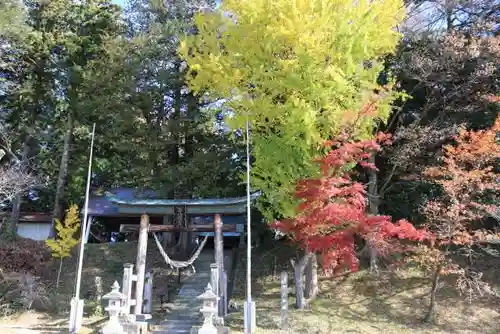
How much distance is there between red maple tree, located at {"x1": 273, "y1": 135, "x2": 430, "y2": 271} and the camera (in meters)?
13.2

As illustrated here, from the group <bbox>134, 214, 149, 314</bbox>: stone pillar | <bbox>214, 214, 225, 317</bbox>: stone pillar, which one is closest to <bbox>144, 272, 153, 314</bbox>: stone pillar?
<bbox>134, 214, 149, 314</bbox>: stone pillar

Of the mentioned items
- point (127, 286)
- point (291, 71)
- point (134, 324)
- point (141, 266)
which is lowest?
point (134, 324)

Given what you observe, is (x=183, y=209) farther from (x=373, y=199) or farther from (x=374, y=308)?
(x=374, y=308)

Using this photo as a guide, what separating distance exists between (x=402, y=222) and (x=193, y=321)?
7.08 m

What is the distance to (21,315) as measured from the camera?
55.3 feet

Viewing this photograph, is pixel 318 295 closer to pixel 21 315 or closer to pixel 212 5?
pixel 21 315

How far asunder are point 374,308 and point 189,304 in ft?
20.8

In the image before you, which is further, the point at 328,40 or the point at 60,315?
the point at 60,315

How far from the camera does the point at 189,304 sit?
17484 mm

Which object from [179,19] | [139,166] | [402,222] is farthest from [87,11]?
[402,222]

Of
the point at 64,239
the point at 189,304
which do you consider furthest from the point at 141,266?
the point at 64,239

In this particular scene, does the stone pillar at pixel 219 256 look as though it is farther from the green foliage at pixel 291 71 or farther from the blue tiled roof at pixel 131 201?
the green foliage at pixel 291 71

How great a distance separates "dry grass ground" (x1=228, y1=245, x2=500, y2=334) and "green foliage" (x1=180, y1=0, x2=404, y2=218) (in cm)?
326

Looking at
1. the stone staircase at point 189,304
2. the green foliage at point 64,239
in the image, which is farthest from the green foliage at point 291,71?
the green foliage at point 64,239
